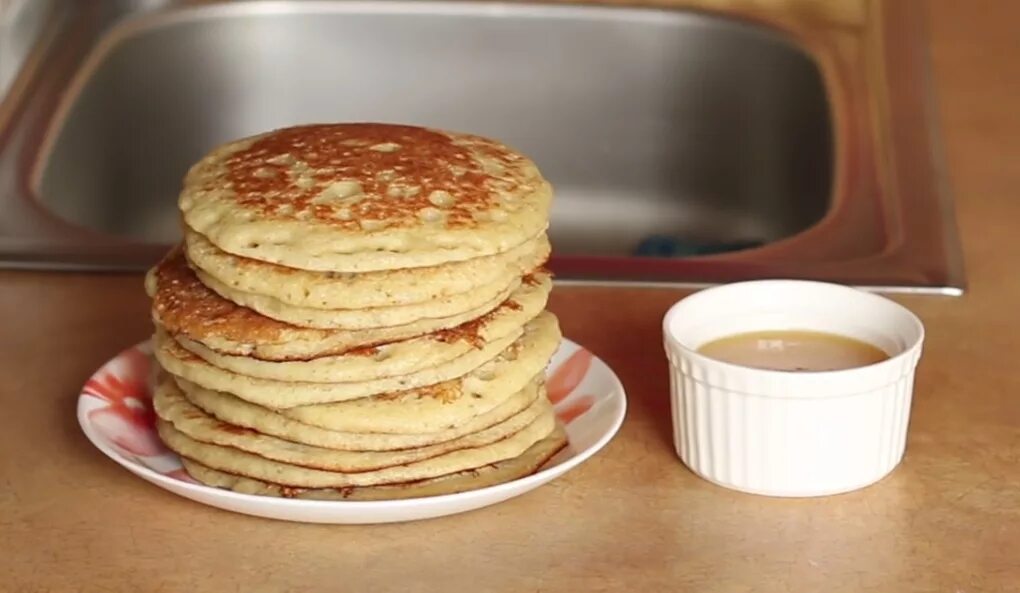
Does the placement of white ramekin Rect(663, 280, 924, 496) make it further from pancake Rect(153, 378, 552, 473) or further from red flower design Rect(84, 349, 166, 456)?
red flower design Rect(84, 349, 166, 456)

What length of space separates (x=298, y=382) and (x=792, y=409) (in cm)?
29

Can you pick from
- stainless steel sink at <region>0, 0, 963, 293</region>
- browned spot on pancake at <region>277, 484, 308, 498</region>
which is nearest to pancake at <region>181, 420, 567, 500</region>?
browned spot on pancake at <region>277, 484, 308, 498</region>

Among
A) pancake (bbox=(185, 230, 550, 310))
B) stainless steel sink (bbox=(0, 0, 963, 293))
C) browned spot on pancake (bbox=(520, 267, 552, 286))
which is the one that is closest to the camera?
pancake (bbox=(185, 230, 550, 310))

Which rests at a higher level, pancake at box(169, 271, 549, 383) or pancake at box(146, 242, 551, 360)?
pancake at box(146, 242, 551, 360)

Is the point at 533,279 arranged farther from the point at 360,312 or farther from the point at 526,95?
the point at 526,95

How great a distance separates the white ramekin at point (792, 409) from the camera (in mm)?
920

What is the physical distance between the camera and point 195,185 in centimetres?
95

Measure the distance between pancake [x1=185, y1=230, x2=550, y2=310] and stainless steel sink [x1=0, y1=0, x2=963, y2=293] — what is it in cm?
86

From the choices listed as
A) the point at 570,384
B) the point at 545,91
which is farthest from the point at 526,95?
the point at 570,384

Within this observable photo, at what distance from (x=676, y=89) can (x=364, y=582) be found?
1.11 m

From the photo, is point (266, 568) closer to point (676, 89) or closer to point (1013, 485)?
point (1013, 485)

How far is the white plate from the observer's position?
2.91ft

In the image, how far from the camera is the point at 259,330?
874 millimetres

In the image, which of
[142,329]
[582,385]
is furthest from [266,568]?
[142,329]
